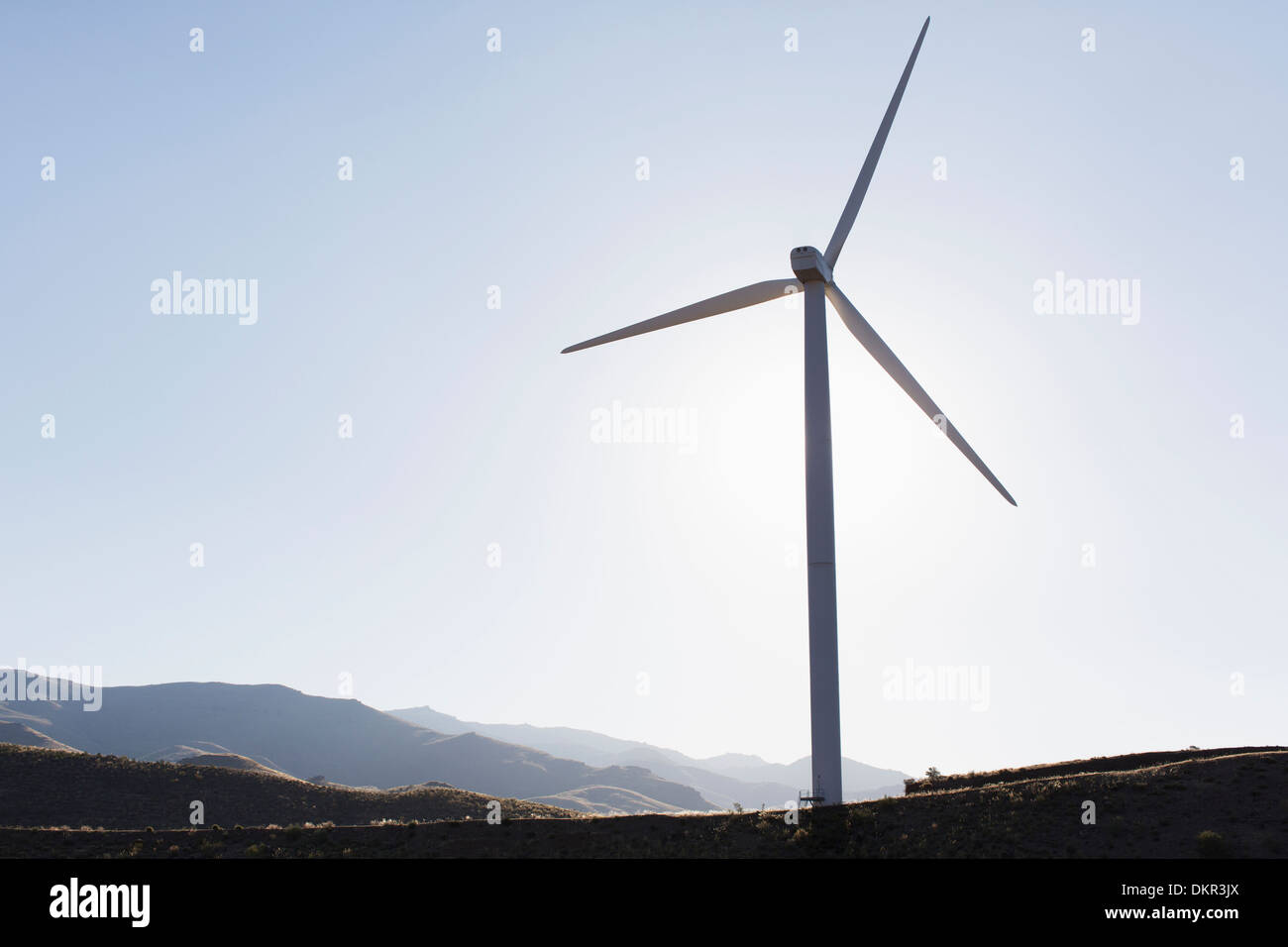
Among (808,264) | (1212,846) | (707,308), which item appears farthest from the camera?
(707,308)

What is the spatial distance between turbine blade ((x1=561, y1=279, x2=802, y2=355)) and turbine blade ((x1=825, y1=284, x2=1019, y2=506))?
2.71m

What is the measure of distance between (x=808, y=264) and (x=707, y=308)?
7.25 metres

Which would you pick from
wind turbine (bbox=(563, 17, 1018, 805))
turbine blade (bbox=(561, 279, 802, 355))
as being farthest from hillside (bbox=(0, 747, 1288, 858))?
turbine blade (bbox=(561, 279, 802, 355))

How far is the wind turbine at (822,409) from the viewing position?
43875mm

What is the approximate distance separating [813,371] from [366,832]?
30.8 meters

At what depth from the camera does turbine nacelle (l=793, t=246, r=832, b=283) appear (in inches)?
1984

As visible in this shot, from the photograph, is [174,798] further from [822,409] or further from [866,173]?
[866,173]

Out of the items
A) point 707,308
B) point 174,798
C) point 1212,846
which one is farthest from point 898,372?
point 174,798

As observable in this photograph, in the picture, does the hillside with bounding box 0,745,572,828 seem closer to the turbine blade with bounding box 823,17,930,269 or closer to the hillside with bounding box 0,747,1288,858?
the hillside with bounding box 0,747,1288,858

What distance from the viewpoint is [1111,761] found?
5400 centimetres

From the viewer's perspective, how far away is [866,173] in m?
55.9
